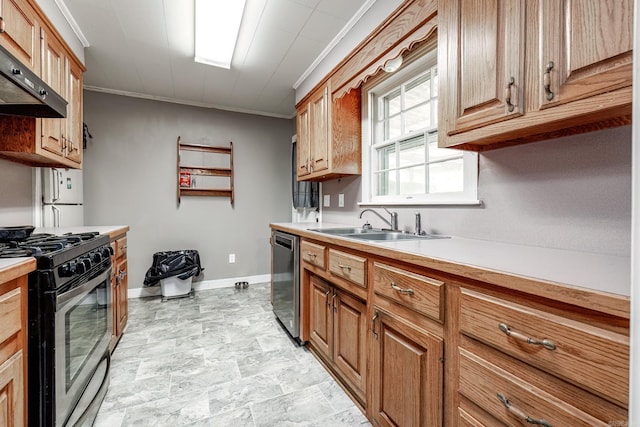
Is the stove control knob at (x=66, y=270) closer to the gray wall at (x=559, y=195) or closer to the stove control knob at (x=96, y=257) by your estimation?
the stove control knob at (x=96, y=257)

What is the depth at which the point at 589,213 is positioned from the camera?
3.46ft

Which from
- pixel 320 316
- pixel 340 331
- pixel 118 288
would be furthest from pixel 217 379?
pixel 118 288

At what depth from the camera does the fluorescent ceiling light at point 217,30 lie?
1.95 meters

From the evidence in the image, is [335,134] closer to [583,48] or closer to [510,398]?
[583,48]

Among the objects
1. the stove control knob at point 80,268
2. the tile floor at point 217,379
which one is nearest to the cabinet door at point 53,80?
the stove control knob at point 80,268

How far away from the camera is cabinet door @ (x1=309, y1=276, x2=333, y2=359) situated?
5.86ft

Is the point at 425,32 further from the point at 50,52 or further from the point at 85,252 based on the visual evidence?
the point at 50,52

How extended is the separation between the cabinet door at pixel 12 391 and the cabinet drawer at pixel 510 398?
139 cm

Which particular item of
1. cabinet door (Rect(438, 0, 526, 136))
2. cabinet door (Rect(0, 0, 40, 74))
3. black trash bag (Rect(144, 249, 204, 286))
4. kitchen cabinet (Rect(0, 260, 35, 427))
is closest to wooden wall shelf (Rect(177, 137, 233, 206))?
black trash bag (Rect(144, 249, 204, 286))

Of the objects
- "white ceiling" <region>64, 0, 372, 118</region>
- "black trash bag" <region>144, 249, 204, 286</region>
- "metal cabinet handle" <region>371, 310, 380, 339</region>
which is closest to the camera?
"metal cabinet handle" <region>371, 310, 380, 339</region>

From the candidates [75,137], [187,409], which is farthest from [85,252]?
[75,137]

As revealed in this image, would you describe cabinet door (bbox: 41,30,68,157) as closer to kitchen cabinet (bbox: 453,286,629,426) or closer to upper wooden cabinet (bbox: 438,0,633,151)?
upper wooden cabinet (bbox: 438,0,633,151)

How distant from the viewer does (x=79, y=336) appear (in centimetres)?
128

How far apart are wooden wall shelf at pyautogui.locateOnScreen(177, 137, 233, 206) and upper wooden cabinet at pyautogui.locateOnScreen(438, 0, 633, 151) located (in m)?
3.13
